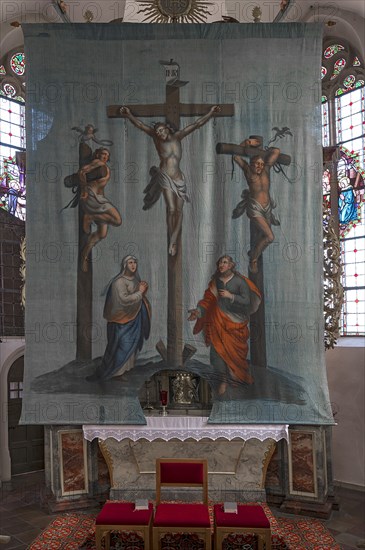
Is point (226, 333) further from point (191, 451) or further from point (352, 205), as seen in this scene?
point (352, 205)

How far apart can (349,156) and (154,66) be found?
3.98 m

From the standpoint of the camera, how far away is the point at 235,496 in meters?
7.45

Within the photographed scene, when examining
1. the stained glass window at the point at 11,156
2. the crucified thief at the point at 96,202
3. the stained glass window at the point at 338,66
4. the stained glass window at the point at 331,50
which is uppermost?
the stained glass window at the point at 331,50

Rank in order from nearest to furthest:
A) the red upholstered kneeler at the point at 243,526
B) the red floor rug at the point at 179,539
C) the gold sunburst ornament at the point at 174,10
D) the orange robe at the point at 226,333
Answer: the red upholstered kneeler at the point at 243,526
the red floor rug at the point at 179,539
the orange robe at the point at 226,333
the gold sunburst ornament at the point at 174,10

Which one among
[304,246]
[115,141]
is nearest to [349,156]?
[304,246]

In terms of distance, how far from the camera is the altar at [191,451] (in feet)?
23.7

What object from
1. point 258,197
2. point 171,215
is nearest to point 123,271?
point 171,215

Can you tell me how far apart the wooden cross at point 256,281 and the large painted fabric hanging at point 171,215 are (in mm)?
Result: 18

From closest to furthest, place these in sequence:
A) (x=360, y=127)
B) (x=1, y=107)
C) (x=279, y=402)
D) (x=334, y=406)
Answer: (x=279, y=402), (x=334, y=406), (x=360, y=127), (x=1, y=107)

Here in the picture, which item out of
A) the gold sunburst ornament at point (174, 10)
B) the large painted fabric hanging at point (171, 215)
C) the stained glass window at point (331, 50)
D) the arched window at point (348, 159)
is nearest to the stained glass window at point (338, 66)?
the arched window at point (348, 159)

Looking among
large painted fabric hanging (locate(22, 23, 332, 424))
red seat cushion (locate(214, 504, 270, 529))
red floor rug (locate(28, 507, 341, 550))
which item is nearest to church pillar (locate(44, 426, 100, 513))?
red floor rug (locate(28, 507, 341, 550))

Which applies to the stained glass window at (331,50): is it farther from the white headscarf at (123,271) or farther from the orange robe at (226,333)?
the white headscarf at (123,271)

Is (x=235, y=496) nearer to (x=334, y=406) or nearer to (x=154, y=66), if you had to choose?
(x=334, y=406)

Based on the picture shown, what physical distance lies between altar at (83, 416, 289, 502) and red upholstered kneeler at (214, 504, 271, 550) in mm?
1597
